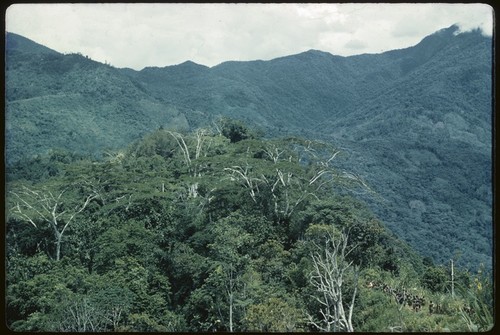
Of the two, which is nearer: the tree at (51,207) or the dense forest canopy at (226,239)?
the dense forest canopy at (226,239)

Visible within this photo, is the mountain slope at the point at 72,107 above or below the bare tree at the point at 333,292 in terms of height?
above

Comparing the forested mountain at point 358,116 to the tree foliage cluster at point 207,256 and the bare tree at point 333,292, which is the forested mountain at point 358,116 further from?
the bare tree at point 333,292

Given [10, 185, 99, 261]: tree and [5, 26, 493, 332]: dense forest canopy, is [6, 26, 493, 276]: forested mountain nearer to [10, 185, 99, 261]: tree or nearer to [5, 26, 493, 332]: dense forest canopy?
[5, 26, 493, 332]: dense forest canopy

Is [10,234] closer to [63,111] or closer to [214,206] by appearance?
[214,206]

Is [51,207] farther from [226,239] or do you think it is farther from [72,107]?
[72,107]

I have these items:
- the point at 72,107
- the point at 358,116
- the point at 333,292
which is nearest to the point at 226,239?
the point at 333,292

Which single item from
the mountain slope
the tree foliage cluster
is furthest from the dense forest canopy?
the mountain slope

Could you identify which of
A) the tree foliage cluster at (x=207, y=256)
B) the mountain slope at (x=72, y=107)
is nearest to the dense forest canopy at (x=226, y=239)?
the tree foliage cluster at (x=207, y=256)
